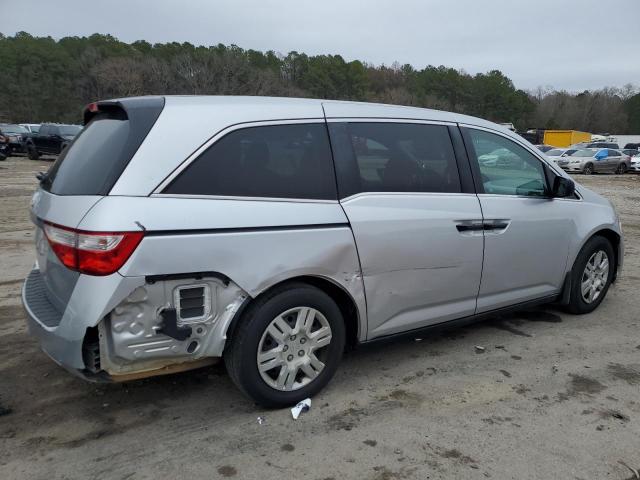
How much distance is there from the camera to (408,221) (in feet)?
11.4

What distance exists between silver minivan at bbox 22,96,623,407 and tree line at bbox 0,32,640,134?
5055 centimetres

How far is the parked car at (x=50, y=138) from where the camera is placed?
2283 cm

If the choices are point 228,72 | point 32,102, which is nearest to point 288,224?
point 228,72

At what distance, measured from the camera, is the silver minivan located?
2660 millimetres

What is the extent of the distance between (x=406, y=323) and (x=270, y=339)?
1.03 meters

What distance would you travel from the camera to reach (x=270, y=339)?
3078 millimetres

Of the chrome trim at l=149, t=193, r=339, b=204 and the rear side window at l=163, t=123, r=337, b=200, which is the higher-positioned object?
the rear side window at l=163, t=123, r=337, b=200

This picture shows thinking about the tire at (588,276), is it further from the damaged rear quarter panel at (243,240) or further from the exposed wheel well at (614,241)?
the damaged rear quarter panel at (243,240)

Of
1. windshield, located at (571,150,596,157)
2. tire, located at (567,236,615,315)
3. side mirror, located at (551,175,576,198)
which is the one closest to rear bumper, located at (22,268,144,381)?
side mirror, located at (551,175,576,198)

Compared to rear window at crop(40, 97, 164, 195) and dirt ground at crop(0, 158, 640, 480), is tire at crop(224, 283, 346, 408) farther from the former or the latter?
rear window at crop(40, 97, 164, 195)

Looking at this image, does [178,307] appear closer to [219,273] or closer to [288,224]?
[219,273]

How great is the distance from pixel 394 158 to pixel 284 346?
143cm

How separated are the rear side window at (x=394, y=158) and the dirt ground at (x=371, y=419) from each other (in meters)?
1.29

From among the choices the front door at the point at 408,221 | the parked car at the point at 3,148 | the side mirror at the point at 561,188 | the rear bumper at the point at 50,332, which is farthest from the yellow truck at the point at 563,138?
the rear bumper at the point at 50,332
